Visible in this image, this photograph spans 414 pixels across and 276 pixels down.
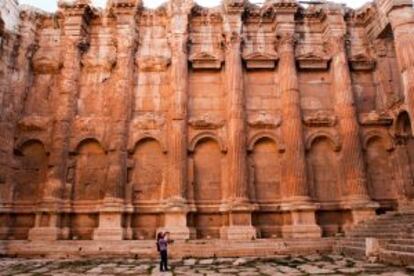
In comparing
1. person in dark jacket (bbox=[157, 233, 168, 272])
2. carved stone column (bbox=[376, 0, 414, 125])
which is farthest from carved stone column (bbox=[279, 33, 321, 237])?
person in dark jacket (bbox=[157, 233, 168, 272])

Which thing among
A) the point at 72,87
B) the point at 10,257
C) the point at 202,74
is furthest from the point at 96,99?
the point at 10,257

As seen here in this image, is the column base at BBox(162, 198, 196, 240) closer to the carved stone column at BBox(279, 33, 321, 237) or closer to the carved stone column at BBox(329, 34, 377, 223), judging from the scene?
the carved stone column at BBox(279, 33, 321, 237)

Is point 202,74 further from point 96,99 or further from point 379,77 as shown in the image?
point 379,77

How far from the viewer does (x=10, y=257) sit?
43.1 ft

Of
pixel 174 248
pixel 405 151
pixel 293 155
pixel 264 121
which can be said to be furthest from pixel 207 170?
pixel 405 151

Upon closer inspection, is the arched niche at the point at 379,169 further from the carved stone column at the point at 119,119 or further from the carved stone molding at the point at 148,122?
the carved stone column at the point at 119,119

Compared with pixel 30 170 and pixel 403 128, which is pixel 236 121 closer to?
pixel 403 128

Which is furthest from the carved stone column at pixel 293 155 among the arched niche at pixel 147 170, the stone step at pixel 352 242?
the arched niche at pixel 147 170

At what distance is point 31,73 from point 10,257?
7.92 meters

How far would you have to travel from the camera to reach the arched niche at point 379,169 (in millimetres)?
15695

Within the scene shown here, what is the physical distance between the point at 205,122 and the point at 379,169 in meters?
7.59

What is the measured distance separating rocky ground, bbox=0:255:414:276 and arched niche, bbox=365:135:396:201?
4.98m

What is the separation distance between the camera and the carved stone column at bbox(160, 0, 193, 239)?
14.4m

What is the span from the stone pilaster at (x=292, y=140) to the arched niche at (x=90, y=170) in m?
7.41
